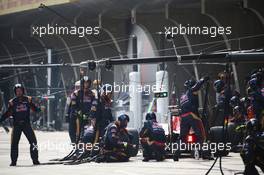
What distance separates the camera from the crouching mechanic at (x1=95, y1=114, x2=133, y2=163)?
48.2 feet

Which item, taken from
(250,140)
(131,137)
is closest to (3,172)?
(131,137)

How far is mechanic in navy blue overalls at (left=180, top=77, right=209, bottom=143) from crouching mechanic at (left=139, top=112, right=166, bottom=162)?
53 centimetres

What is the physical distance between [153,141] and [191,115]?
1.10m

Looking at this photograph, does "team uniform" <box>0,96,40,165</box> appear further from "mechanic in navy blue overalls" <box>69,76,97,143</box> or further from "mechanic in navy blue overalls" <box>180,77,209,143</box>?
"mechanic in navy blue overalls" <box>180,77,209,143</box>

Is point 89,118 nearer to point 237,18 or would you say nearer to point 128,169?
point 128,169

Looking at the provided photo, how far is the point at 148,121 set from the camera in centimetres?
1558

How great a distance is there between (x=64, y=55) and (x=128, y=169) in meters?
23.3

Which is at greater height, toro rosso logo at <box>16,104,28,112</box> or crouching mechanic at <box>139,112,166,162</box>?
toro rosso logo at <box>16,104,28,112</box>

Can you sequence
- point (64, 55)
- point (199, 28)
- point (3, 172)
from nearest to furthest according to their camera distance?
point (3, 172) → point (199, 28) → point (64, 55)

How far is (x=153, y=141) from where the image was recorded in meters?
15.2

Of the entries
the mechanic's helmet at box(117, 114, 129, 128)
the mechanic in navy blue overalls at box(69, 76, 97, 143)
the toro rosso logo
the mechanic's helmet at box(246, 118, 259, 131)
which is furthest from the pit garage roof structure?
the mechanic's helmet at box(246, 118, 259, 131)

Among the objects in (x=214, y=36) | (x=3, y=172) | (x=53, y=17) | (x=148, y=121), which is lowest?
(x=3, y=172)

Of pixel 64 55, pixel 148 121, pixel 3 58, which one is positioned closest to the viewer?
pixel 148 121

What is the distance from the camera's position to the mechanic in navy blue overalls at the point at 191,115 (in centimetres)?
1509
